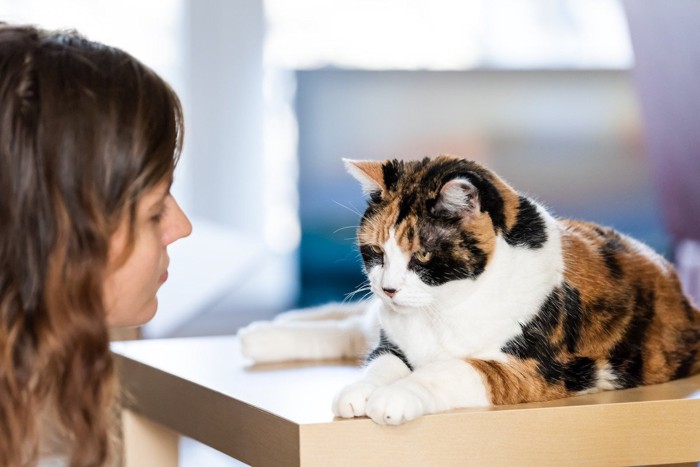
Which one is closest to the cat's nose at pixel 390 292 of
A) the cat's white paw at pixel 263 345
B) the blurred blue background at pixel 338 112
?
the cat's white paw at pixel 263 345

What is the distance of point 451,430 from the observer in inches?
36.6

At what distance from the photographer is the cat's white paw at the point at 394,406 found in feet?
2.90

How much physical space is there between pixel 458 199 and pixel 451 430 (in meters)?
0.26

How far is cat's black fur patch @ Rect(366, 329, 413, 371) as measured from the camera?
1.12 meters

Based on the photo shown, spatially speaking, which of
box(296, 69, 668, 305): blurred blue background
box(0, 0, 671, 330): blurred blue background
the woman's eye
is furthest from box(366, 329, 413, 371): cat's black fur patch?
box(296, 69, 668, 305): blurred blue background

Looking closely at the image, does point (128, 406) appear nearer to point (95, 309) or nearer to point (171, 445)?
point (171, 445)

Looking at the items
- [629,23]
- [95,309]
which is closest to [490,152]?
[629,23]

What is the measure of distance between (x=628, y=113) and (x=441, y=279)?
2.41 meters

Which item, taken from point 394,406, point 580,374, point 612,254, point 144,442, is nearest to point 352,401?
point 394,406

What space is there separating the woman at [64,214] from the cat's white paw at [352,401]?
0.23 metres

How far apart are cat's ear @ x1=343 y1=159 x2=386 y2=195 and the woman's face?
0.23 metres

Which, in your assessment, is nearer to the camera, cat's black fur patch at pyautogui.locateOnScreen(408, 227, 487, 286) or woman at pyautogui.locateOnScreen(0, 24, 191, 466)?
woman at pyautogui.locateOnScreen(0, 24, 191, 466)

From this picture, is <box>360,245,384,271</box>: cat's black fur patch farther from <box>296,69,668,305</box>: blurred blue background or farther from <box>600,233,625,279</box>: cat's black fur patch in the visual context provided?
<box>296,69,668,305</box>: blurred blue background

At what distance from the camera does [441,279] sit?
1.05 meters
